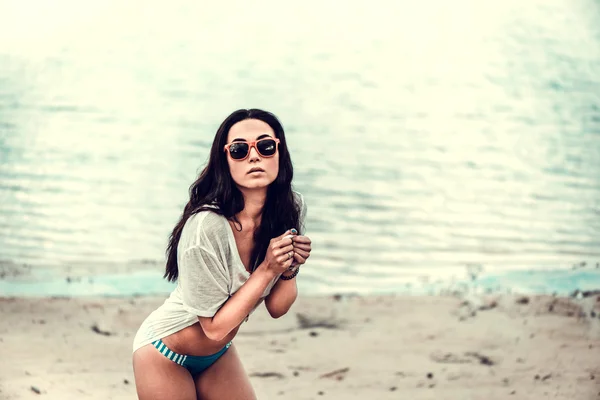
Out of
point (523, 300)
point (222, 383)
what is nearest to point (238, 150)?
point (222, 383)

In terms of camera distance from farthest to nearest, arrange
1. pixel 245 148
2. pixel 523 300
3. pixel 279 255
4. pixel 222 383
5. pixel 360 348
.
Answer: pixel 523 300
pixel 360 348
pixel 222 383
pixel 245 148
pixel 279 255

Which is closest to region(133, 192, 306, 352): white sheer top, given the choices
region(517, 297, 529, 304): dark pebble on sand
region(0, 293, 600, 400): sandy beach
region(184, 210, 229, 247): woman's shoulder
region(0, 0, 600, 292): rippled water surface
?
region(184, 210, 229, 247): woman's shoulder

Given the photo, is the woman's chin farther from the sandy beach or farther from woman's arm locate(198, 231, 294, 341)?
the sandy beach

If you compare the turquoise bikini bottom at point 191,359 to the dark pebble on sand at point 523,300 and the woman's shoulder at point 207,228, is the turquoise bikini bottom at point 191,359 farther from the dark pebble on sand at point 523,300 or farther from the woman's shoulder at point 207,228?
the dark pebble on sand at point 523,300

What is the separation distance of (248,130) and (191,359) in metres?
0.49

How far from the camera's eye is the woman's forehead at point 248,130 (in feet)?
4.42

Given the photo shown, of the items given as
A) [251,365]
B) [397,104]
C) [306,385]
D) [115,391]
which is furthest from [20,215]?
[397,104]

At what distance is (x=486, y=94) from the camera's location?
3775mm

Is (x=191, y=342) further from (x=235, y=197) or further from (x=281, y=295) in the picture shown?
(x=235, y=197)

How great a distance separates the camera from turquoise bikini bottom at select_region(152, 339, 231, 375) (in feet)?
4.48

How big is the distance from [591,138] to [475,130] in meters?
0.65

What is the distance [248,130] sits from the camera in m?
1.35

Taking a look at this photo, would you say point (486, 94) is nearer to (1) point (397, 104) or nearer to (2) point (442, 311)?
(1) point (397, 104)

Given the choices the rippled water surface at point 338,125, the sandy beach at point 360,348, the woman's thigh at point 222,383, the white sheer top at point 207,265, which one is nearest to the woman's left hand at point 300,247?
the white sheer top at point 207,265
